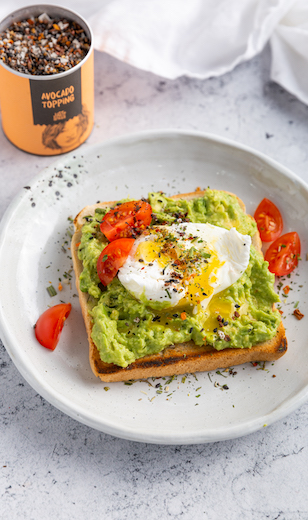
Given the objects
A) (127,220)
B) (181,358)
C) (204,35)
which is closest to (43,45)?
(127,220)

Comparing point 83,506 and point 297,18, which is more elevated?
point 297,18

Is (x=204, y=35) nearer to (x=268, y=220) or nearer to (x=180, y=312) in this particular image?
(x=268, y=220)

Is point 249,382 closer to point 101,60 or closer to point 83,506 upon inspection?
point 83,506

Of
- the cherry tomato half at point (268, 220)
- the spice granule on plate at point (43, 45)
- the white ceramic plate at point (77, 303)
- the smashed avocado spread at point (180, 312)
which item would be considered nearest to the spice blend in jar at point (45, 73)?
the spice granule on plate at point (43, 45)

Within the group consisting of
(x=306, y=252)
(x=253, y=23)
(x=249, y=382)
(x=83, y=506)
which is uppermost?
(x=253, y=23)

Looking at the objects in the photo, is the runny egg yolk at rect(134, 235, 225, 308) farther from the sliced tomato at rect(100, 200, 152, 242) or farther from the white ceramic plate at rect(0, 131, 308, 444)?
the white ceramic plate at rect(0, 131, 308, 444)

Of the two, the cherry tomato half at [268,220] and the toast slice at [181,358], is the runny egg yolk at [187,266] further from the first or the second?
the cherry tomato half at [268,220]

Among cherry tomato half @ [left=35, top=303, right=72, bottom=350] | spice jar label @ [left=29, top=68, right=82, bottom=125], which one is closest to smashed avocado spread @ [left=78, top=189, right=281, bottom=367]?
cherry tomato half @ [left=35, top=303, right=72, bottom=350]

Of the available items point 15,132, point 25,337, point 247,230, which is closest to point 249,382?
point 247,230
